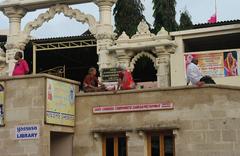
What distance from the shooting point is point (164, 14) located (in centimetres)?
3716

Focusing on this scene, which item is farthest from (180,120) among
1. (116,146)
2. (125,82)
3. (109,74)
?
(109,74)

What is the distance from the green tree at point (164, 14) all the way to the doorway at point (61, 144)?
1889 centimetres

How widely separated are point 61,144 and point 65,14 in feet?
37.1

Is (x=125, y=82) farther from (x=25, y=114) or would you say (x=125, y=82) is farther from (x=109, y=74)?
(x=109, y=74)

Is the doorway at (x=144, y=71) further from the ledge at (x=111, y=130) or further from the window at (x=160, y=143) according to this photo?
the window at (x=160, y=143)

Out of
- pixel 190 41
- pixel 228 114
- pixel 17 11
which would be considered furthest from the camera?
pixel 17 11

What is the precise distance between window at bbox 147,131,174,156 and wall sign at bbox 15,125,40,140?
11.4 feet

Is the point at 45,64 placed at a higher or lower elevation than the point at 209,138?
higher

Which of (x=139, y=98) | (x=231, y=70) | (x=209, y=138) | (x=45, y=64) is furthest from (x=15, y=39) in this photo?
(x=209, y=138)

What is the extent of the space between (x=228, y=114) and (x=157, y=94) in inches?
89.9

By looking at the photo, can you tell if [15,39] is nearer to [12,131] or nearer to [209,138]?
[12,131]

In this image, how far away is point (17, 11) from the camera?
29.9 meters

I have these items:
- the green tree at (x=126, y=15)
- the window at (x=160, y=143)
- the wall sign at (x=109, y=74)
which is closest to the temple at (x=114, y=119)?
the window at (x=160, y=143)

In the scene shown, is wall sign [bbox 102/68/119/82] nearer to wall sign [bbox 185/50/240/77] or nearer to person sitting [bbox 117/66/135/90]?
wall sign [bbox 185/50/240/77]
